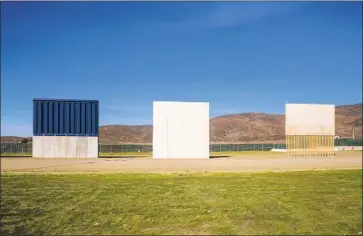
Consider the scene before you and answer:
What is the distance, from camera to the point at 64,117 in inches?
1671

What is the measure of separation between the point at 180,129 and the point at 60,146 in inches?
507

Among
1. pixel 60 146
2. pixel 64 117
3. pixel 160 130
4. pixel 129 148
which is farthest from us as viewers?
pixel 129 148

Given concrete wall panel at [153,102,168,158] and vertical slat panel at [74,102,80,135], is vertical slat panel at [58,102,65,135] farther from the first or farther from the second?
concrete wall panel at [153,102,168,158]

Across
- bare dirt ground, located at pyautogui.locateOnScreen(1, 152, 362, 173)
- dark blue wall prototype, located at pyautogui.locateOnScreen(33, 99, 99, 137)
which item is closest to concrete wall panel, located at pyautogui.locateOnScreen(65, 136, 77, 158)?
dark blue wall prototype, located at pyautogui.locateOnScreen(33, 99, 99, 137)

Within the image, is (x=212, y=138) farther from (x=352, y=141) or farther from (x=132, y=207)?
(x=132, y=207)

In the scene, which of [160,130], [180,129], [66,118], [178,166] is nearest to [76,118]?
[66,118]

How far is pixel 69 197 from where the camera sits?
38.3ft

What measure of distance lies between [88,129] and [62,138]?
2.84 m

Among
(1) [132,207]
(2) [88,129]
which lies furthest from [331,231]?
(2) [88,129]

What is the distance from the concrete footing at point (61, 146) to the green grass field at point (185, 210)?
1150 inches

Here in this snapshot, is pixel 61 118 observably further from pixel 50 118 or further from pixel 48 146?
pixel 48 146

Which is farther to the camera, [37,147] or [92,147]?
[92,147]

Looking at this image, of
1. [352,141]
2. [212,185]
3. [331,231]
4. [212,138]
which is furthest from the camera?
[212,138]

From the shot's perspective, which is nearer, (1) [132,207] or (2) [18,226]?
(2) [18,226]
